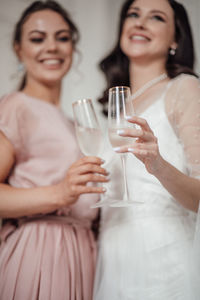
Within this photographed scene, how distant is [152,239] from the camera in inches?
34.1

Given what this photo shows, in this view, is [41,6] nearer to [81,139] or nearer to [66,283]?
[81,139]

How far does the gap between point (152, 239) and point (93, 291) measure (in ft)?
0.77

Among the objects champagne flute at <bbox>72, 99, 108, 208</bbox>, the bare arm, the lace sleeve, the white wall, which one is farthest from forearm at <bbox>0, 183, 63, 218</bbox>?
the white wall

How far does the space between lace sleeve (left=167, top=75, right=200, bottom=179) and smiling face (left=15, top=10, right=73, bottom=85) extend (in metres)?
0.48

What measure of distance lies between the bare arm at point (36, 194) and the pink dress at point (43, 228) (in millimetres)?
50

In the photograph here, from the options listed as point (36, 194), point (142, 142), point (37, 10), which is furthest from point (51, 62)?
point (142, 142)

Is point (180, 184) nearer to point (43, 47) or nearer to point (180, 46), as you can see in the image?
point (180, 46)

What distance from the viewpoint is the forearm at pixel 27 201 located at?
0.88 metres

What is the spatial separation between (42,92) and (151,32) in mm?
442

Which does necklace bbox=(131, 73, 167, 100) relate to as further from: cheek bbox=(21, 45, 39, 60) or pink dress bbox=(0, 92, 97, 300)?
cheek bbox=(21, 45, 39, 60)

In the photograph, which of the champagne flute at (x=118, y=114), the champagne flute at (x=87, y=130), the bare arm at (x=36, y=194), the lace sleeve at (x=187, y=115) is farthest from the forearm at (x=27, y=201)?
the lace sleeve at (x=187, y=115)

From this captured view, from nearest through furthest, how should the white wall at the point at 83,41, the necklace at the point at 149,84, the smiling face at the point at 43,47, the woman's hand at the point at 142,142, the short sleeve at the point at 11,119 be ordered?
the woman's hand at the point at 142,142
the short sleeve at the point at 11,119
the necklace at the point at 149,84
the smiling face at the point at 43,47
the white wall at the point at 83,41

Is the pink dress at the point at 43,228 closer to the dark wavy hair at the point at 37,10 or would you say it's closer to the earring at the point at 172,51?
the dark wavy hair at the point at 37,10

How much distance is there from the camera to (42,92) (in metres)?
1.18
